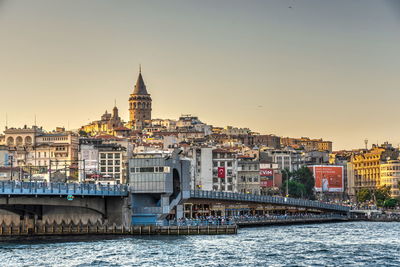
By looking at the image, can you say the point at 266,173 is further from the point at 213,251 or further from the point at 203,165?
the point at 213,251

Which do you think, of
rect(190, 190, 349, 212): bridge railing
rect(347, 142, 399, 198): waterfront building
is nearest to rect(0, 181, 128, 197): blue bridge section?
rect(190, 190, 349, 212): bridge railing

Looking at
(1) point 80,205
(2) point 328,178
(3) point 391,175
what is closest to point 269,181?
(2) point 328,178

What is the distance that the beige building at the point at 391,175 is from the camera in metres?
175

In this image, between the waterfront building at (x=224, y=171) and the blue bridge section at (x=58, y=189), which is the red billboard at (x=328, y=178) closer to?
the waterfront building at (x=224, y=171)

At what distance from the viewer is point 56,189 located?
76.1 meters

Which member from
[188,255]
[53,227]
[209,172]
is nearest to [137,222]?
[53,227]

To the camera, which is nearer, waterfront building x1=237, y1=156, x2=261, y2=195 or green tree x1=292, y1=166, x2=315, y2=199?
waterfront building x1=237, y1=156, x2=261, y2=195

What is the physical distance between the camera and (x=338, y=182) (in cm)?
17775

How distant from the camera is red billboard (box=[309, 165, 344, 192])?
6929 inches

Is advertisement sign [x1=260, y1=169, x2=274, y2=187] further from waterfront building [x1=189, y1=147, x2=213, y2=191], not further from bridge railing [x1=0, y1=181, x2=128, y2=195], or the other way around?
bridge railing [x1=0, y1=181, x2=128, y2=195]

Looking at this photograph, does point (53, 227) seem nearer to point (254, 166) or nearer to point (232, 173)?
point (232, 173)

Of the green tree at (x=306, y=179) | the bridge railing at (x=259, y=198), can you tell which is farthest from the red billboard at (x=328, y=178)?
the bridge railing at (x=259, y=198)

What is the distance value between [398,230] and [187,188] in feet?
69.4

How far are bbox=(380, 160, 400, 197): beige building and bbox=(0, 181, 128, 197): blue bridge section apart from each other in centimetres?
9971
